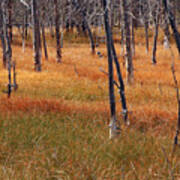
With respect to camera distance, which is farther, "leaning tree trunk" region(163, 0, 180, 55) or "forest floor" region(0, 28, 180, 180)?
"leaning tree trunk" region(163, 0, 180, 55)

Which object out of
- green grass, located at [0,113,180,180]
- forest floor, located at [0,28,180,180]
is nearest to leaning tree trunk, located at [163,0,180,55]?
forest floor, located at [0,28,180,180]

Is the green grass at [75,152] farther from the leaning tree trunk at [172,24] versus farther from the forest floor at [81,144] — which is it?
the leaning tree trunk at [172,24]

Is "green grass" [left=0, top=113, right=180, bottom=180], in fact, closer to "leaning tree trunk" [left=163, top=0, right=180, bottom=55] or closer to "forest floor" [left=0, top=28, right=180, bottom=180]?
"forest floor" [left=0, top=28, right=180, bottom=180]

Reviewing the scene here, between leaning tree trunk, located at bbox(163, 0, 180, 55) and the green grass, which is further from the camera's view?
leaning tree trunk, located at bbox(163, 0, 180, 55)

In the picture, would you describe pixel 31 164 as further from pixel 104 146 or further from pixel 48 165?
pixel 104 146

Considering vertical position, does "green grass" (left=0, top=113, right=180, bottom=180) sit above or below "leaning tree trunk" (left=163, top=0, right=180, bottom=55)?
below

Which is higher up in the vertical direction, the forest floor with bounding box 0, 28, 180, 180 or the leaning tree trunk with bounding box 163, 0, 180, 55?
the leaning tree trunk with bounding box 163, 0, 180, 55

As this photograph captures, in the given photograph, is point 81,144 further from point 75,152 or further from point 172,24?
point 172,24

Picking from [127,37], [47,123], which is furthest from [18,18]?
[47,123]

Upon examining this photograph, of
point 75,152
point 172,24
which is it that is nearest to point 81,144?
point 75,152

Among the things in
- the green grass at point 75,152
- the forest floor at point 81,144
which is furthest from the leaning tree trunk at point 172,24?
the green grass at point 75,152

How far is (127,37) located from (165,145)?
319 inches

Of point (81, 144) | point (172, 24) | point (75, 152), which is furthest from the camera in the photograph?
point (81, 144)

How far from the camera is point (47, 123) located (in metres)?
6.31
